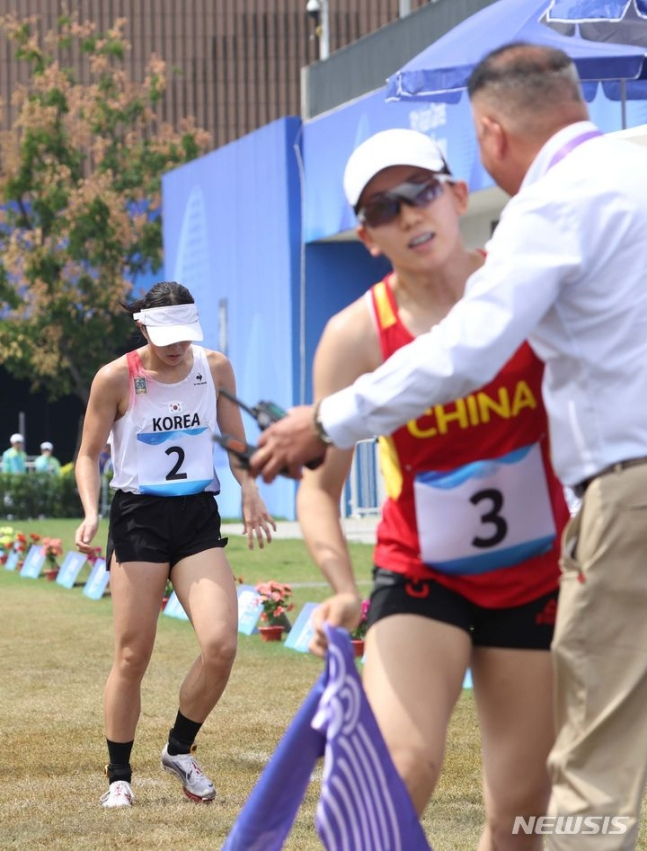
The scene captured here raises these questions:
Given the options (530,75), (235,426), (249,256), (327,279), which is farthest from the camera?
(249,256)

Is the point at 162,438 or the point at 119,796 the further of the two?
the point at 162,438

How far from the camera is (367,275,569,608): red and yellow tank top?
3.97 m

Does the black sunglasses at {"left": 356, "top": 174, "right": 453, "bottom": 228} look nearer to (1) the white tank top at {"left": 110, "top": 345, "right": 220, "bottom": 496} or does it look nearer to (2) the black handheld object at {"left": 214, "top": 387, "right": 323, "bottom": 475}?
(2) the black handheld object at {"left": 214, "top": 387, "right": 323, "bottom": 475}

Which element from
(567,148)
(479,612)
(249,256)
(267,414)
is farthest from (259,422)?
(249,256)

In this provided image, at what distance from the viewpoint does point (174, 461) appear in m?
7.13

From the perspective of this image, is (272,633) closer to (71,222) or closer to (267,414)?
(267,414)

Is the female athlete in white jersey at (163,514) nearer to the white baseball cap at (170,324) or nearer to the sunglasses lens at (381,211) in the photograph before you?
the white baseball cap at (170,324)

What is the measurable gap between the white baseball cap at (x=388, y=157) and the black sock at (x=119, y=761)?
11.5ft

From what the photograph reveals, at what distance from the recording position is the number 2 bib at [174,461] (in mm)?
7094

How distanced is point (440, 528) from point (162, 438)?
10.6 feet

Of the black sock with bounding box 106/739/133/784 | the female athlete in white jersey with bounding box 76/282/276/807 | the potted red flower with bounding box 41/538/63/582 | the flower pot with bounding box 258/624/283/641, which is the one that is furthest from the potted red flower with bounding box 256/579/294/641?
the potted red flower with bounding box 41/538/63/582

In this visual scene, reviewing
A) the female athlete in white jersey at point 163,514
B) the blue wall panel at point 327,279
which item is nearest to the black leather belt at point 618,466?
the female athlete in white jersey at point 163,514

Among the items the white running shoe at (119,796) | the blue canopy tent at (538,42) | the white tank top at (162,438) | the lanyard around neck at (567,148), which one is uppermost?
the blue canopy tent at (538,42)

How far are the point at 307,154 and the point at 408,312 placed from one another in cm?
2348
